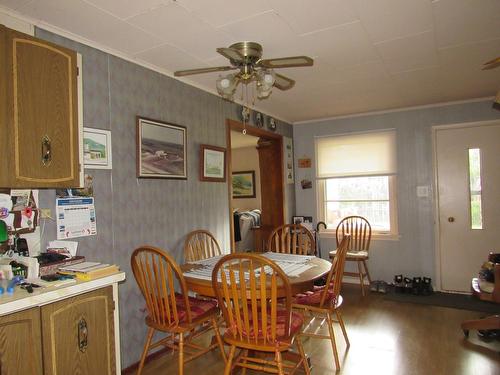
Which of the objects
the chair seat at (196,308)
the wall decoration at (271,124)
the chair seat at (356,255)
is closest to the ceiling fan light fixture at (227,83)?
the chair seat at (196,308)

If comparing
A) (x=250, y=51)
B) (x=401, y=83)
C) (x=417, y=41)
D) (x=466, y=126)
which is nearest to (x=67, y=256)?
(x=250, y=51)

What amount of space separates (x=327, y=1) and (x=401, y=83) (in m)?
1.88

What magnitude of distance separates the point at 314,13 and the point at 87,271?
1902 mm

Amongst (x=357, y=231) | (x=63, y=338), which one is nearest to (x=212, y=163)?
(x=63, y=338)

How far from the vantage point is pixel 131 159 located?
253cm

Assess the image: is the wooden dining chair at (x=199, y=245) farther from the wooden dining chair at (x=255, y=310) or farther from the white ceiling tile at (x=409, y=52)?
the white ceiling tile at (x=409, y=52)

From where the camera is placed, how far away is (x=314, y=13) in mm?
1988

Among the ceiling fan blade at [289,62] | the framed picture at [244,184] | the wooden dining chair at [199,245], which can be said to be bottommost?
the wooden dining chair at [199,245]

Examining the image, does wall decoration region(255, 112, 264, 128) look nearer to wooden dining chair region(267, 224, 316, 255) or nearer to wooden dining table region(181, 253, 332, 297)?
wooden dining chair region(267, 224, 316, 255)

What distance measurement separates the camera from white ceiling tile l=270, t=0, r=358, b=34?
1.88 meters

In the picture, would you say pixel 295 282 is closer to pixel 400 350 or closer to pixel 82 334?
pixel 82 334

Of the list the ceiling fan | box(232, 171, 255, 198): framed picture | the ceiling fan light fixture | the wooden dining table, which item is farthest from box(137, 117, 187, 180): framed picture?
box(232, 171, 255, 198): framed picture

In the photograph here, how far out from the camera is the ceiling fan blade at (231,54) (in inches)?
→ 73.2

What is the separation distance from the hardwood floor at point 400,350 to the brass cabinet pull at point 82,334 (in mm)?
881
